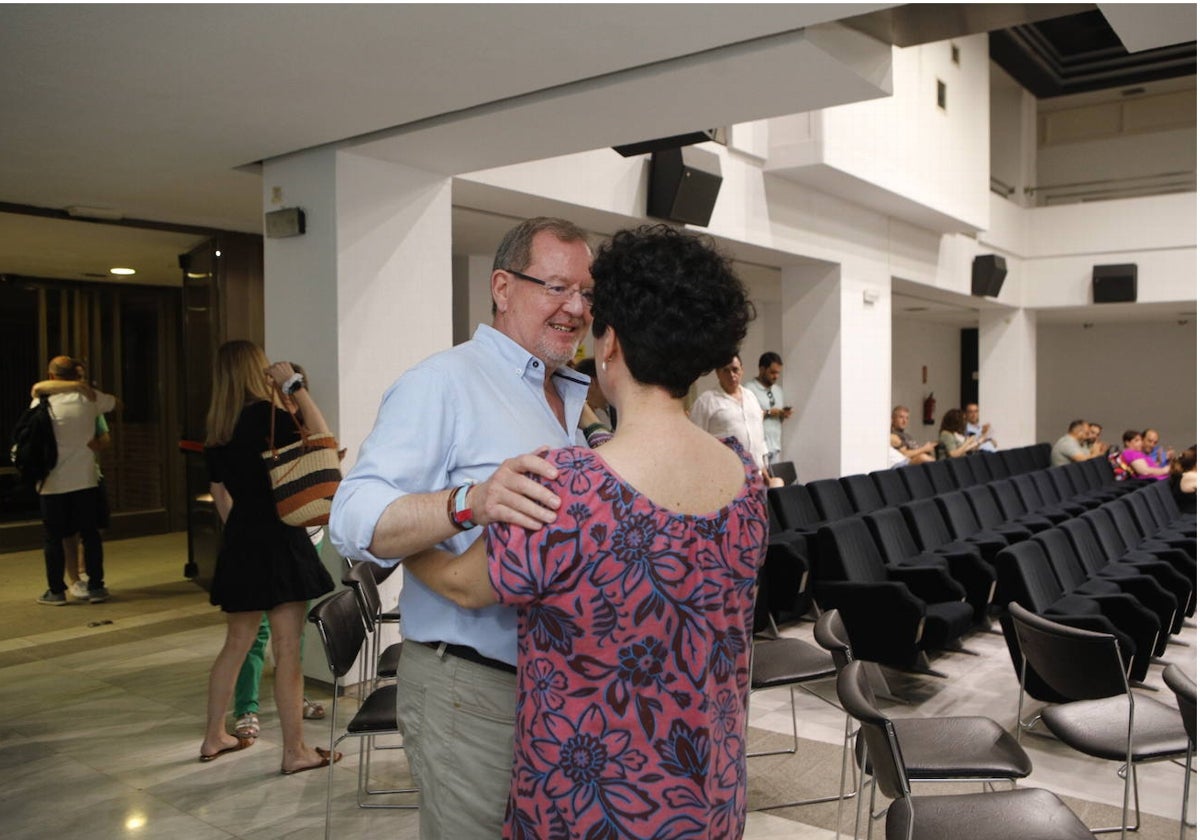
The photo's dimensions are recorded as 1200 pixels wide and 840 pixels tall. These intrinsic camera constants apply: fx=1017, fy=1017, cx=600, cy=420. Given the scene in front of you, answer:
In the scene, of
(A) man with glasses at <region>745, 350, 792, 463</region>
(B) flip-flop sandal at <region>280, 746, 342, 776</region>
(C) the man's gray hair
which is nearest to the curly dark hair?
(C) the man's gray hair

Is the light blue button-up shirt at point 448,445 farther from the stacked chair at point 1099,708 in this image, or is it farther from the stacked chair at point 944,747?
the stacked chair at point 1099,708

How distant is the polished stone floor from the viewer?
353cm

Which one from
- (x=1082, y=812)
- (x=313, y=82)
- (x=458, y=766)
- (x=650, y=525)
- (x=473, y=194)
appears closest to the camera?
(x=650, y=525)

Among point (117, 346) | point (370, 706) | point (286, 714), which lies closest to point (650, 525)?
point (370, 706)

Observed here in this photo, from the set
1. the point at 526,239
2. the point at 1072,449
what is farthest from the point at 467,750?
the point at 1072,449

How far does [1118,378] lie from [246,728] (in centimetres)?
1836

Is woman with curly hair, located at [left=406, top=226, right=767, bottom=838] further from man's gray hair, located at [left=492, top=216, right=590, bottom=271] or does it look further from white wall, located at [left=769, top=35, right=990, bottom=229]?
white wall, located at [left=769, top=35, right=990, bottom=229]

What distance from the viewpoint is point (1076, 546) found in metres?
5.65

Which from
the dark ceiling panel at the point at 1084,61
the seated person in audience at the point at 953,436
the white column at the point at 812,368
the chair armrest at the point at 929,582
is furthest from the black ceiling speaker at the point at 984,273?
the chair armrest at the point at 929,582

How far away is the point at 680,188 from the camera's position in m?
7.21

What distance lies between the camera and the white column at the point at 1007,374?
15.1 metres

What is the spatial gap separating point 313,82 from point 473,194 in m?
2.27

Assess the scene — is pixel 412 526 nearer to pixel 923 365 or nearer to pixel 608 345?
pixel 608 345

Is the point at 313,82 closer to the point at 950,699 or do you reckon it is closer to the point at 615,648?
the point at 615,648
